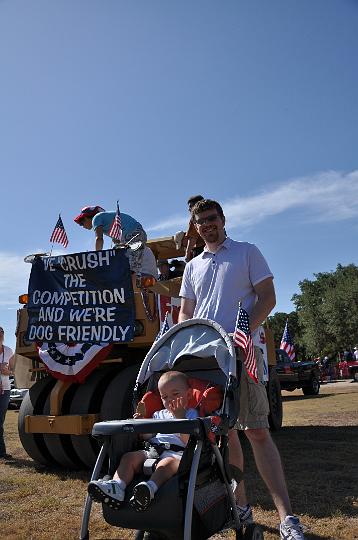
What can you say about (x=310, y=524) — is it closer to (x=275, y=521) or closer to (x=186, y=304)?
(x=275, y=521)

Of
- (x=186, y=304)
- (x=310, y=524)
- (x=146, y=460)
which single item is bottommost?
(x=310, y=524)

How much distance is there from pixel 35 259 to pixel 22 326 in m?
0.85

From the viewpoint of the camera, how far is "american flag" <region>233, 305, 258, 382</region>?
3484mm

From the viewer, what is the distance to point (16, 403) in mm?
18922

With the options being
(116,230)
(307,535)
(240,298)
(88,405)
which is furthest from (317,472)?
(116,230)

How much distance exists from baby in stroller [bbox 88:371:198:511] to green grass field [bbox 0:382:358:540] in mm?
1252

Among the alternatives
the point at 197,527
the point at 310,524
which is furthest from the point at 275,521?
the point at 197,527

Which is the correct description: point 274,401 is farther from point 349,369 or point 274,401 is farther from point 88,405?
point 349,369

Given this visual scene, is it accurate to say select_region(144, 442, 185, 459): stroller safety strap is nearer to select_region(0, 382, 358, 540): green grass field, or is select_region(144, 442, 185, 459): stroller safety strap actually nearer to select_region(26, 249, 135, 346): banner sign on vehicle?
select_region(0, 382, 358, 540): green grass field

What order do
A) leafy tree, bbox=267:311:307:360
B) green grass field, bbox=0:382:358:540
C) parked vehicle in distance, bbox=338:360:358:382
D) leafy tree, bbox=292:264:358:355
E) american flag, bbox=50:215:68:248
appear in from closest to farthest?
green grass field, bbox=0:382:358:540
american flag, bbox=50:215:68:248
parked vehicle in distance, bbox=338:360:358:382
leafy tree, bbox=292:264:358:355
leafy tree, bbox=267:311:307:360

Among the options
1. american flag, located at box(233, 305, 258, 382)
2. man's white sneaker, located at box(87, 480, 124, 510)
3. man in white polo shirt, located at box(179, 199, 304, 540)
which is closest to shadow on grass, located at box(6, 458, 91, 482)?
man in white polo shirt, located at box(179, 199, 304, 540)

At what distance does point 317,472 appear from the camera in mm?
5996

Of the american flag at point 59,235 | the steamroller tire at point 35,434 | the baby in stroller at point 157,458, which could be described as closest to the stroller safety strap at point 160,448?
the baby in stroller at point 157,458

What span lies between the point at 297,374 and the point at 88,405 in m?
15.5
